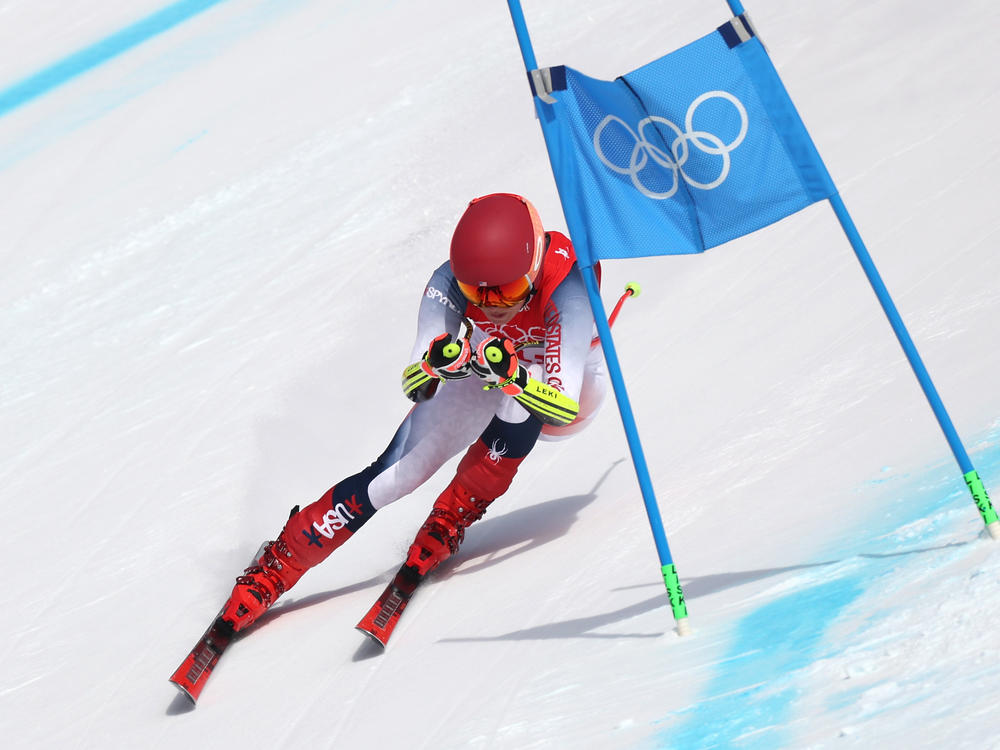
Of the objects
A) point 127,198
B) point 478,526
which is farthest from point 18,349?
point 478,526

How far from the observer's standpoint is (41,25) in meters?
16.5

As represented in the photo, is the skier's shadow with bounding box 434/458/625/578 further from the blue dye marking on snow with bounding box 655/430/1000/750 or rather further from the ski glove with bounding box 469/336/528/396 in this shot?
the blue dye marking on snow with bounding box 655/430/1000/750

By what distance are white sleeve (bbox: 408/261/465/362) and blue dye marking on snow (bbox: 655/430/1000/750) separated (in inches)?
71.0

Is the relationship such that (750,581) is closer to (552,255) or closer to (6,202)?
(552,255)

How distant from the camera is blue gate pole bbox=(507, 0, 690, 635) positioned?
3689 millimetres

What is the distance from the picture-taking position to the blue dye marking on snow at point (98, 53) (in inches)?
589

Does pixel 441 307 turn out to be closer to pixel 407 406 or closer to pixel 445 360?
pixel 445 360

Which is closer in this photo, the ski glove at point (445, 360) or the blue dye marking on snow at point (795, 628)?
the blue dye marking on snow at point (795, 628)

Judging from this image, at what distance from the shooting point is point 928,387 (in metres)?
3.69

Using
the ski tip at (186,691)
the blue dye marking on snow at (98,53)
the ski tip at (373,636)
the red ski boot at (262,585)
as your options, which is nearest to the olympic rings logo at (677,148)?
the ski tip at (373,636)

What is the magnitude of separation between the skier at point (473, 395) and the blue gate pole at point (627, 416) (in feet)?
1.90

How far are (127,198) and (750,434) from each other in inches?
299

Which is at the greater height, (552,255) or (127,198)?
(127,198)

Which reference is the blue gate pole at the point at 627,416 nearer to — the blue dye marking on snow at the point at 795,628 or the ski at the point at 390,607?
the blue dye marking on snow at the point at 795,628
